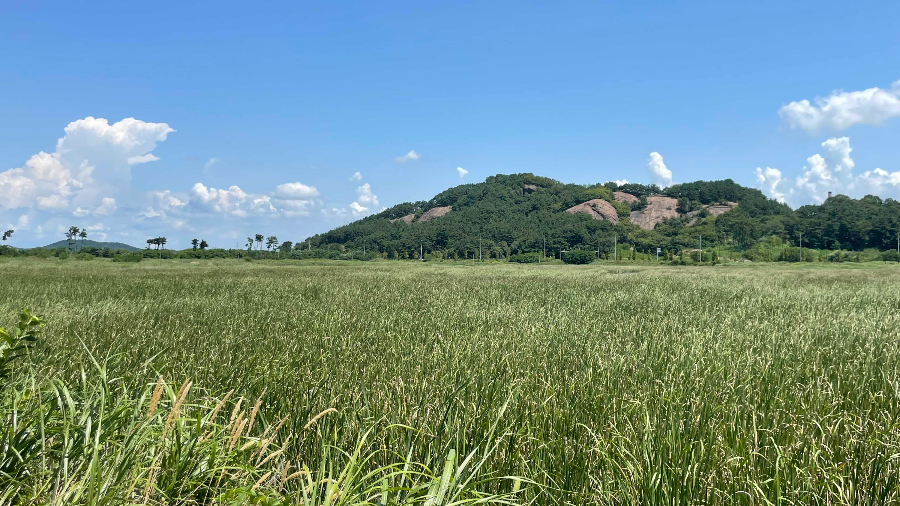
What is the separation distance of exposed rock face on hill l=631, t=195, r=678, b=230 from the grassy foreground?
159377mm

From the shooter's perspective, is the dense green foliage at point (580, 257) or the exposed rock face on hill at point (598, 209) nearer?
the dense green foliage at point (580, 257)

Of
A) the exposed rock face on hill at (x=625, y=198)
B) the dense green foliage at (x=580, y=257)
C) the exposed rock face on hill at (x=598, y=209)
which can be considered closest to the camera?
the dense green foliage at (x=580, y=257)

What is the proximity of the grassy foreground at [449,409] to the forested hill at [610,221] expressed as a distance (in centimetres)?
10804

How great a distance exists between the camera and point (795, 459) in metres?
2.30

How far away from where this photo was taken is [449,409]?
7.97 ft

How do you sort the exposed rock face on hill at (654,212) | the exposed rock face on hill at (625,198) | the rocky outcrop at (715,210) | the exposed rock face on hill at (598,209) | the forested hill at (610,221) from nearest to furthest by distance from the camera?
the forested hill at (610,221) → the rocky outcrop at (715,210) → the exposed rock face on hill at (654,212) → the exposed rock face on hill at (598,209) → the exposed rock face on hill at (625,198)

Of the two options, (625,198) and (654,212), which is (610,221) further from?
(625,198)

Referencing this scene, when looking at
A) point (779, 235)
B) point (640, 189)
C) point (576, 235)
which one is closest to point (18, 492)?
point (576, 235)

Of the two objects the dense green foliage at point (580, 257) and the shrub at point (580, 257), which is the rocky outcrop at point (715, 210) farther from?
the shrub at point (580, 257)

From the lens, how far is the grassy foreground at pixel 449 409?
1699 millimetres

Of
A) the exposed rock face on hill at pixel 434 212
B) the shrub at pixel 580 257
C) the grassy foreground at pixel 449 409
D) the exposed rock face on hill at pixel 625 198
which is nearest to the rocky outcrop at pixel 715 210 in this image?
the exposed rock face on hill at pixel 625 198

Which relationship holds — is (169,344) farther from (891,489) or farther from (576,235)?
→ (576,235)

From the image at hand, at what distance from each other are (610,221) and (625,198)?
45.9 meters

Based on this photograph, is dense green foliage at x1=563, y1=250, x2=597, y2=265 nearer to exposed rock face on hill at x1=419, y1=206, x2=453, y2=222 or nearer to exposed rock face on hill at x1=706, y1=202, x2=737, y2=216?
exposed rock face on hill at x1=706, y1=202, x2=737, y2=216
